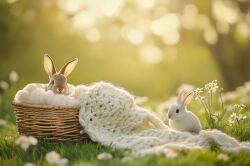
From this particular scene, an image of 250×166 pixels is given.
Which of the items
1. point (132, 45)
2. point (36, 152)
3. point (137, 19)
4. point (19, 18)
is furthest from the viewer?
point (132, 45)

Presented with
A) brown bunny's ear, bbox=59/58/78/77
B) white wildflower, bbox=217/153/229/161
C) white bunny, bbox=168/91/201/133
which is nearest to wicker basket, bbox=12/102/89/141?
brown bunny's ear, bbox=59/58/78/77

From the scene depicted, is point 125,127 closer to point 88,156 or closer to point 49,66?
point 88,156

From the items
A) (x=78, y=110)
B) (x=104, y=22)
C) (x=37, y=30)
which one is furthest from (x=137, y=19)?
(x=78, y=110)

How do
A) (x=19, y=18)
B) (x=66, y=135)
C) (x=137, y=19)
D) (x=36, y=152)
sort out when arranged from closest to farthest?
(x=36, y=152) → (x=66, y=135) → (x=19, y=18) → (x=137, y=19)

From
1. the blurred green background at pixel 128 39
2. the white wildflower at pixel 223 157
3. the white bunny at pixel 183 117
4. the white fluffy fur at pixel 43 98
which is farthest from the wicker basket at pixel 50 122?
the blurred green background at pixel 128 39

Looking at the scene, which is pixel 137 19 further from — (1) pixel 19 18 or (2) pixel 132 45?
(1) pixel 19 18

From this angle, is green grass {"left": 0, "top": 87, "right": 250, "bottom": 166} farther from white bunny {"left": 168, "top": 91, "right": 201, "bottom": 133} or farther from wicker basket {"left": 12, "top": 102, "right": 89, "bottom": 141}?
white bunny {"left": 168, "top": 91, "right": 201, "bottom": 133}
